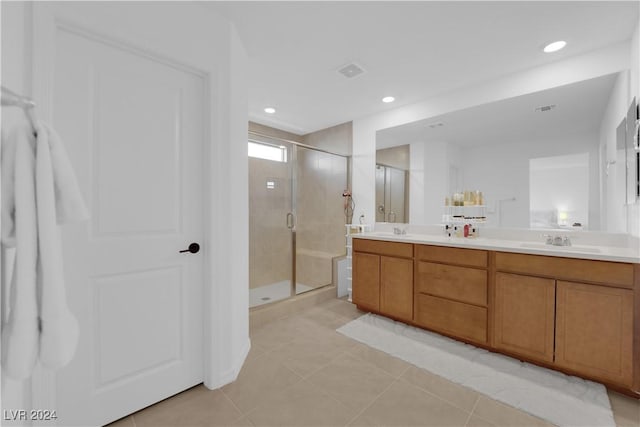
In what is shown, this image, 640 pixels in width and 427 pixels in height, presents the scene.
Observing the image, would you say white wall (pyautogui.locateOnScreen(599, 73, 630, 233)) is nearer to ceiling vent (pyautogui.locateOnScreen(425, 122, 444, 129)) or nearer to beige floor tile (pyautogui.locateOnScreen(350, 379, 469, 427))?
ceiling vent (pyautogui.locateOnScreen(425, 122, 444, 129))

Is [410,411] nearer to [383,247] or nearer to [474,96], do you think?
[383,247]

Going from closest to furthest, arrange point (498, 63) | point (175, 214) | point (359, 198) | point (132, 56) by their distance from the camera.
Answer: point (132, 56) < point (175, 214) < point (498, 63) < point (359, 198)

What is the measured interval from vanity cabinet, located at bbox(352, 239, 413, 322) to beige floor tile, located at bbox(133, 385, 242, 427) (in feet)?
5.57

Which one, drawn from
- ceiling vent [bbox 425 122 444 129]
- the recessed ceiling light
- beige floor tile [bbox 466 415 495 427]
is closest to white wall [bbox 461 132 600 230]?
ceiling vent [bbox 425 122 444 129]

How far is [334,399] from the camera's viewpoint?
168 centimetres

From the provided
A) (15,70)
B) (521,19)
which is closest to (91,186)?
(15,70)

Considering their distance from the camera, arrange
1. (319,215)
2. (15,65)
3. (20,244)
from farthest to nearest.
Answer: (319,215)
(15,65)
(20,244)

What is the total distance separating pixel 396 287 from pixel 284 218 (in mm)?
1513

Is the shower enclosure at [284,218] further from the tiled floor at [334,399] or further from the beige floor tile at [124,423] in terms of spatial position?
the beige floor tile at [124,423]

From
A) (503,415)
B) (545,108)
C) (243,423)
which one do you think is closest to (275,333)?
(243,423)

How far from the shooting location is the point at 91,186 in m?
1.42

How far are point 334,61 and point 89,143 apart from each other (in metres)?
1.85

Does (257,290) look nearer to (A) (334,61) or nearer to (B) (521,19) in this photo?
(A) (334,61)

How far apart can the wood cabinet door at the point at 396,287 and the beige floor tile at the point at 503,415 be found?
102 centimetres
